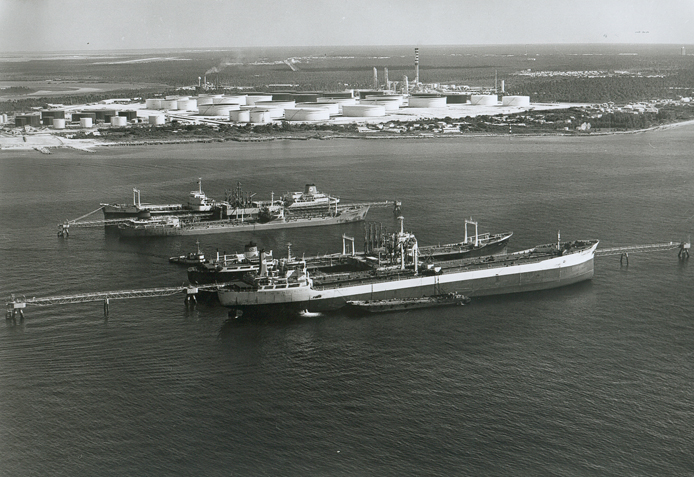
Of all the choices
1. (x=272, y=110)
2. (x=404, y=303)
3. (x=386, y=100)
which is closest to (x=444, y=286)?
(x=404, y=303)

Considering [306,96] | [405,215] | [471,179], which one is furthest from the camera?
[306,96]

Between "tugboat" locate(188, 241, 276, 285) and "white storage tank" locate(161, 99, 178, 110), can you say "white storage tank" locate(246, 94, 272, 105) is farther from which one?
A: "tugboat" locate(188, 241, 276, 285)

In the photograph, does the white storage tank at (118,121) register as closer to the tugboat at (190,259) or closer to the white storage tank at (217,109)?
the white storage tank at (217,109)

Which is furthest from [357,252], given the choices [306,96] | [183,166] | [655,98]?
[655,98]

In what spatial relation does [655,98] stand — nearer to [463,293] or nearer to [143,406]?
[463,293]

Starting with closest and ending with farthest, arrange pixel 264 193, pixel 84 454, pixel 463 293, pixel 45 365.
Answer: pixel 84 454 < pixel 45 365 < pixel 463 293 < pixel 264 193

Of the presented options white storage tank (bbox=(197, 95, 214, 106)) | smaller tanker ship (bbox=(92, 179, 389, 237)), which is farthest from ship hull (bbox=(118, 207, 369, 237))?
white storage tank (bbox=(197, 95, 214, 106))

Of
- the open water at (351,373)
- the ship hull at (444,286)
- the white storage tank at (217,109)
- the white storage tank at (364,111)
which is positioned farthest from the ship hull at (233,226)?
the white storage tank at (217,109)
